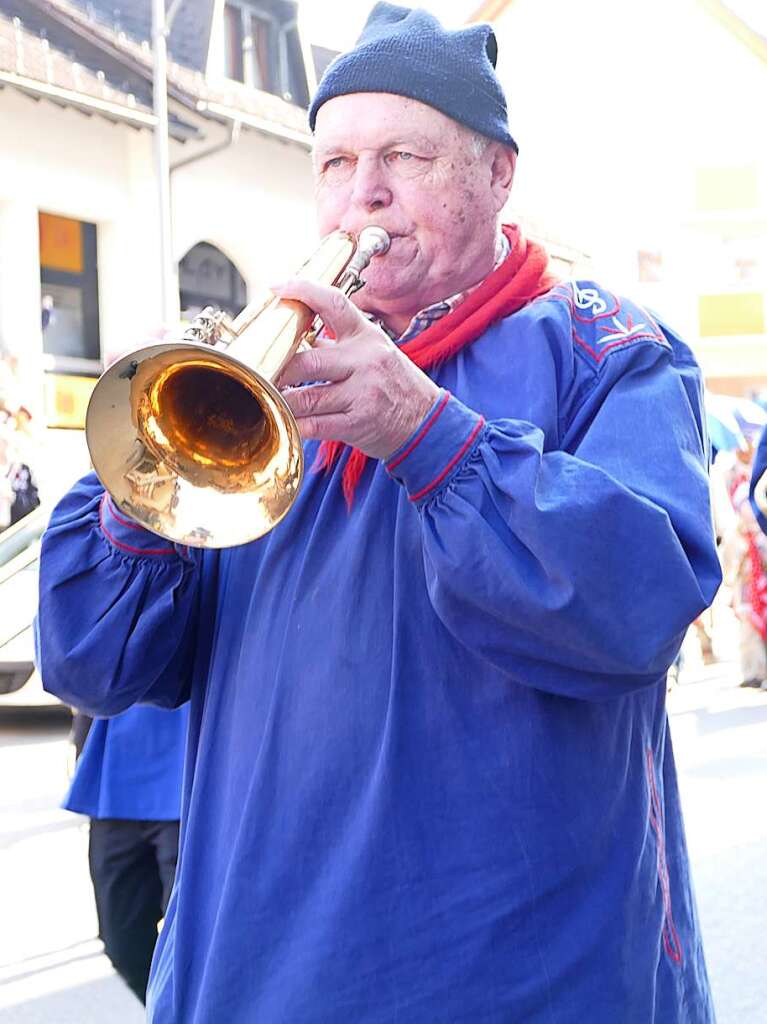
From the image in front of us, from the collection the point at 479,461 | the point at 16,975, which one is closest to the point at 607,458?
the point at 479,461

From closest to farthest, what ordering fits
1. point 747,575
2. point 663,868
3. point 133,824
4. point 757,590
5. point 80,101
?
point 663,868, point 133,824, point 757,590, point 747,575, point 80,101

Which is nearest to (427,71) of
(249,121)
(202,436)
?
(202,436)

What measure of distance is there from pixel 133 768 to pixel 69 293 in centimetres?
1264

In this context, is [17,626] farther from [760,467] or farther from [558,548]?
[558,548]

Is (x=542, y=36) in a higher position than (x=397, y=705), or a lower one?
higher

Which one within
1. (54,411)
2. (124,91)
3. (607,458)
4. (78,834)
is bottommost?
(78,834)

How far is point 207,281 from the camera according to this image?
1708 cm

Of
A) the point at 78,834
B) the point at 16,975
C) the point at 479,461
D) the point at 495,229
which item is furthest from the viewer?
the point at 78,834

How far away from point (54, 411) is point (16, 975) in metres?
10.8

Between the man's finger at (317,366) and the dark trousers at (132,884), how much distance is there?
2011 millimetres

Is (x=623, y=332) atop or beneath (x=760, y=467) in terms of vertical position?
atop

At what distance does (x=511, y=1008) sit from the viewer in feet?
5.27

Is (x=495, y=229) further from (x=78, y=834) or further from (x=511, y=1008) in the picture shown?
(x=78, y=834)

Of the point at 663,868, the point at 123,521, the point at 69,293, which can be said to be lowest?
the point at 663,868
